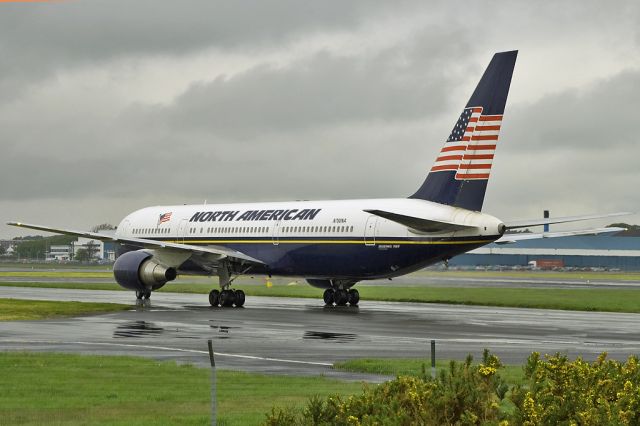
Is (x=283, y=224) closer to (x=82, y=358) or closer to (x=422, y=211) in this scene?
(x=422, y=211)

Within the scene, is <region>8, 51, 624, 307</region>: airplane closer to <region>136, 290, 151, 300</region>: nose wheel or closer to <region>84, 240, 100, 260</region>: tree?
<region>136, 290, 151, 300</region>: nose wheel

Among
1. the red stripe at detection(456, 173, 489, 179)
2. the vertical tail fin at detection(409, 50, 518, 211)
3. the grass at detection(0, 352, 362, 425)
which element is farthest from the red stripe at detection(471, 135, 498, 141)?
the grass at detection(0, 352, 362, 425)

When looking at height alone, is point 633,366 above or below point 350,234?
below

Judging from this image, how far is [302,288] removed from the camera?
62.5m

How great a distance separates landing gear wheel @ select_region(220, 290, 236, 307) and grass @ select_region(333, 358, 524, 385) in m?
23.2

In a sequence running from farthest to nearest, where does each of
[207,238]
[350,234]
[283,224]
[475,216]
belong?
[207,238]
[283,224]
[350,234]
[475,216]

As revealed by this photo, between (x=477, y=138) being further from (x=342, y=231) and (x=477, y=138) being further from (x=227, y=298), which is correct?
(x=227, y=298)

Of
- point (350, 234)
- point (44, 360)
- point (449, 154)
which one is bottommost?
point (44, 360)

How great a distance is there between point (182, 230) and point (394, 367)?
1225 inches

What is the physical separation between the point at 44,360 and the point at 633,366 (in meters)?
13.7

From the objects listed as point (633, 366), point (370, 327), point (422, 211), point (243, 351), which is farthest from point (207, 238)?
point (633, 366)

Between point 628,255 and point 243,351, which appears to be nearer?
point 243,351

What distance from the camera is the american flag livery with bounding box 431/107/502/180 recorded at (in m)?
37.2

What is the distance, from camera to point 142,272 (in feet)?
151
